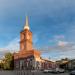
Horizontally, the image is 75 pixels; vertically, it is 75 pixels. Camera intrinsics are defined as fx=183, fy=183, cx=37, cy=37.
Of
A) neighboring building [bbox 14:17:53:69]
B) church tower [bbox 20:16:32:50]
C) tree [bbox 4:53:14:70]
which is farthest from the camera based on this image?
church tower [bbox 20:16:32:50]

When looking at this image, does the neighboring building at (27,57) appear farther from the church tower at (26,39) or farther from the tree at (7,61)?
the tree at (7,61)

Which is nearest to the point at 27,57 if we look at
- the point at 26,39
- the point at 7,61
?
the point at 7,61

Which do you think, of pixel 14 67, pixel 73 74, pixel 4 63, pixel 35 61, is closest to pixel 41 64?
pixel 35 61

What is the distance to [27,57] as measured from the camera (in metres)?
121

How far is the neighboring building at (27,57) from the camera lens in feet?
387

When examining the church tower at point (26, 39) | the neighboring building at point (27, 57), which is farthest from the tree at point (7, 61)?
the church tower at point (26, 39)

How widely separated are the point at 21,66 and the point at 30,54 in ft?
32.8

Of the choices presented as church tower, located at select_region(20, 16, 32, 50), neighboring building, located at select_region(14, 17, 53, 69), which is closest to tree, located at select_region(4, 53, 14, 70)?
neighboring building, located at select_region(14, 17, 53, 69)

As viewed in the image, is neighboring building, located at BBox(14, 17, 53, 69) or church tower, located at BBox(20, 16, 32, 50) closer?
neighboring building, located at BBox(14, 17, 53, 69)

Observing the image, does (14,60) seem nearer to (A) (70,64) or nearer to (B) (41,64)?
(B) (41,64)

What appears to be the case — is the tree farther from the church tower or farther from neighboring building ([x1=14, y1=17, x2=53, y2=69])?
the church tower

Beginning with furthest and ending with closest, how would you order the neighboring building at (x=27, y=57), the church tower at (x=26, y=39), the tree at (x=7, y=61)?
1. the church tower at (x=26, y=39)
2. the neighboring building at (x=27, y=57)
3. the tree at (x=7, y=61)

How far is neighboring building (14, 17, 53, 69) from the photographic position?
118 metres

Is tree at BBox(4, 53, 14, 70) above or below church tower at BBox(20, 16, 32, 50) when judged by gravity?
below
